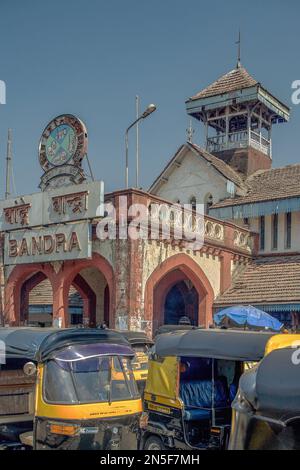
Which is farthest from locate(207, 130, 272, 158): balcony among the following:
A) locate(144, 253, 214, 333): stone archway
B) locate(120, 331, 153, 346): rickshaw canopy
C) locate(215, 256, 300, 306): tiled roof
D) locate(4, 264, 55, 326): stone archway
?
locate(120, 331, 153, 346): rickshaw canopy

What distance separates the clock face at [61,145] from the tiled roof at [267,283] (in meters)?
7.38

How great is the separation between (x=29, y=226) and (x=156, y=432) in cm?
1122

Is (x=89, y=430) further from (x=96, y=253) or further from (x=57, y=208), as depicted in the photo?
(x=57, y=208)

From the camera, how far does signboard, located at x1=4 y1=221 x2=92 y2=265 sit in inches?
687

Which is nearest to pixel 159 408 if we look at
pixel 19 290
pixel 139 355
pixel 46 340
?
pixel 46 340

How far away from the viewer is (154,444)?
940 cm

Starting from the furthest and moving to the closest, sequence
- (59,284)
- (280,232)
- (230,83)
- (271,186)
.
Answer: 1. (230,83)
2. (271,186)
3. (280,232)
4. (59,284)

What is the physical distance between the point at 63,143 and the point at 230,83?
10.7 m

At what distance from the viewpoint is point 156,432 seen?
30.6 ft

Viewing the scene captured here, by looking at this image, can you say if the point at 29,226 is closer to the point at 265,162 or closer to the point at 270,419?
the point at 265,162

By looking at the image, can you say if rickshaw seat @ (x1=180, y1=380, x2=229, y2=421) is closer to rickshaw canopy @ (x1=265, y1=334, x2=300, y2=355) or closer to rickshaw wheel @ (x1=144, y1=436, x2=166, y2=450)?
rickshaw wheel @ (x1=144, y1=436, x2=166, y2=450)

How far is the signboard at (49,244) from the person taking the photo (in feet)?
57.3

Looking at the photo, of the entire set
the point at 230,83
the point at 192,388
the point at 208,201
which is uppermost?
the point at 230,83
